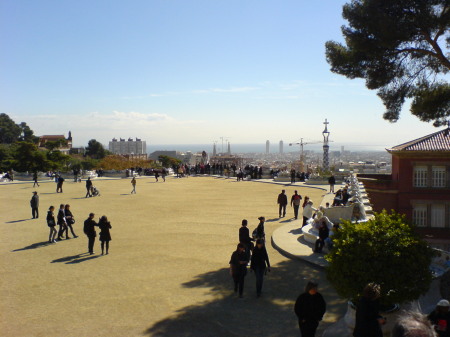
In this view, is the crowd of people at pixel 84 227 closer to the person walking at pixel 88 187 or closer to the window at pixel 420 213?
the person walking at pixel 88 187

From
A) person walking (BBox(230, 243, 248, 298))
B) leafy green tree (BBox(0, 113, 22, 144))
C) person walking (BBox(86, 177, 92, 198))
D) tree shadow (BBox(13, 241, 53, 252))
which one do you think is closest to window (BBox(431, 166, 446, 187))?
person walking (BBox(86, 177, 92, 198))

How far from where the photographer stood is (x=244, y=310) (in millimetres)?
8148

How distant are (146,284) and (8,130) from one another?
370 feet

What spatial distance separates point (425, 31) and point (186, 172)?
3320cm

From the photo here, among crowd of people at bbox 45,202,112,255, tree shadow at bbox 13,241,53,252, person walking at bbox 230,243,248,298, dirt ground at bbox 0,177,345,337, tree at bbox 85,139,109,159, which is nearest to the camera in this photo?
dirt ground at bbox 0,177,345,337

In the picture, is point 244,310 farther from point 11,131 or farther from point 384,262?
point 11,131

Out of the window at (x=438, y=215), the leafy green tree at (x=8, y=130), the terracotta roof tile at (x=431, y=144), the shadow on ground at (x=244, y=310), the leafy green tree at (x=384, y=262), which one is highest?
the leafy green tree at (x=8, y=130)

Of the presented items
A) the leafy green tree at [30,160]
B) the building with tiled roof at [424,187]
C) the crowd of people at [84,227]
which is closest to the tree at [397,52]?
the crowd of people at [84,227]

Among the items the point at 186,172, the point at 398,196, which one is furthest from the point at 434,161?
the point at 186,172

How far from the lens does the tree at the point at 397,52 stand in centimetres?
1309

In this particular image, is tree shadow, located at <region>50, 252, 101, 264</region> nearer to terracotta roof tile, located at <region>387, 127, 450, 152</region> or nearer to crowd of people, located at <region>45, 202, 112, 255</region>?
crowd of people, located at <region>45, 202, 112, 255</region>

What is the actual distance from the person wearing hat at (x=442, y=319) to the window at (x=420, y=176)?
27472 millimetres

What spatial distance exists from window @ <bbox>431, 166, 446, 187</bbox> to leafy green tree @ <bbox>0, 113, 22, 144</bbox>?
104 metres

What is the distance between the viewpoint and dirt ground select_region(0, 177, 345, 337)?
7445 mm
